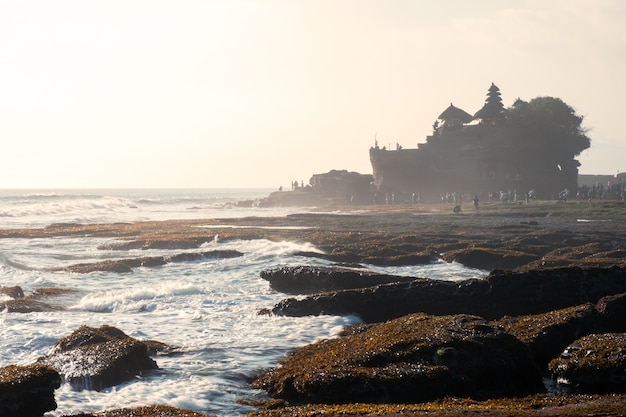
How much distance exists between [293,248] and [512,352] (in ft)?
90.0

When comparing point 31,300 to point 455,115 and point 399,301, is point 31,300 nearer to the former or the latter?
point 399,301

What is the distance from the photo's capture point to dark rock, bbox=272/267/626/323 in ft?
56.9

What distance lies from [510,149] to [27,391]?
99.0 m

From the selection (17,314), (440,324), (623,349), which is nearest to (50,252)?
(17,314)

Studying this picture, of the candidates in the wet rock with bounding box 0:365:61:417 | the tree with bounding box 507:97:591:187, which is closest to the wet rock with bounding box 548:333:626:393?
the wet rock with bounding box 0:365:61:417

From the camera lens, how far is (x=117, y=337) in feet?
51.7

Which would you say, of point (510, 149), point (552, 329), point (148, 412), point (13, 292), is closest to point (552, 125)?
point (510, 149)

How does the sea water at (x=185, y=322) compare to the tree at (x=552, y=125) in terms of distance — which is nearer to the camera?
the sea water at (x=185, y=322)

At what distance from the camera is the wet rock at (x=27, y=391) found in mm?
10578

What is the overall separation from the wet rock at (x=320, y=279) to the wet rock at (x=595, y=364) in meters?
8.62

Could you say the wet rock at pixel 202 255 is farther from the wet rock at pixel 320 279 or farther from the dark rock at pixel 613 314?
the dark rock at pixel 613 314

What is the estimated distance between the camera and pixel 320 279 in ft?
74.9

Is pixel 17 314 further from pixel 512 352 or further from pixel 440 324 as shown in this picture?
pixel 512 352

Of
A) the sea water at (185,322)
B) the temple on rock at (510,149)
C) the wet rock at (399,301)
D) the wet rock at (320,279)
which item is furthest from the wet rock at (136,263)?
the temple on rock at (510,149)
